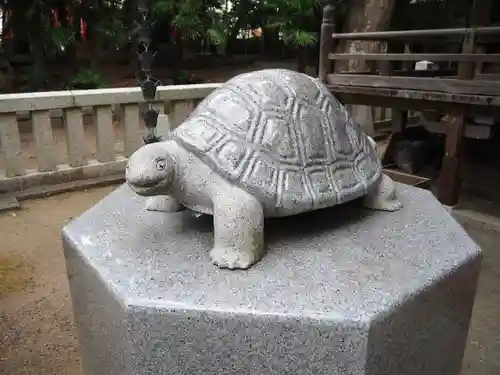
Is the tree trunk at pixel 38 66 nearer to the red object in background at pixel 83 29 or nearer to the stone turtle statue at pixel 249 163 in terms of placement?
the red object in background at pixel 83 29

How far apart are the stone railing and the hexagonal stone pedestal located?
2132mm

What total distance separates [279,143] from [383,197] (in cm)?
44

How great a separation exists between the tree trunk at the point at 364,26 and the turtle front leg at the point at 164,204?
3.82 metres

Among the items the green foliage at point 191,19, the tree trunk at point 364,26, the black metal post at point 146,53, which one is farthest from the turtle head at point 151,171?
the green foliage at point 191,19

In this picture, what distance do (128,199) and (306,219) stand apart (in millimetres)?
585

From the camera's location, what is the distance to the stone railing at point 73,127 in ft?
9.97

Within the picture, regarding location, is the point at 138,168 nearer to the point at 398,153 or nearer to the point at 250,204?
the point at 250,204

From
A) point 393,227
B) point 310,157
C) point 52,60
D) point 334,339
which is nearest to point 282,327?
point 334,339

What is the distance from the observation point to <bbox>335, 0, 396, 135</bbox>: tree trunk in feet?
15.5

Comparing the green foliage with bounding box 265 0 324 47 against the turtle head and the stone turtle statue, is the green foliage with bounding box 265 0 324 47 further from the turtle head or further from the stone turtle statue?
the turtle head

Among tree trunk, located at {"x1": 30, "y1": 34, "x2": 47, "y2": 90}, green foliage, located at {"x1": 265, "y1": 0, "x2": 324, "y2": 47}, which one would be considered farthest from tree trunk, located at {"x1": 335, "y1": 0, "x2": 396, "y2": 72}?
tree trunk, located at {"x1": 30, "y1": 34, "x2": 47, "y2": 90}

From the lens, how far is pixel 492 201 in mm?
3312

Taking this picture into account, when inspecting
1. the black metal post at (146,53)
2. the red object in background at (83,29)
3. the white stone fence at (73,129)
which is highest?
the red object in background at (83,29)

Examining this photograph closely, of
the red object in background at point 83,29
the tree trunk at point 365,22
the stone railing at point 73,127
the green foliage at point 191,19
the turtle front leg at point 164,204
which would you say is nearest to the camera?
the turtle front leg at point 164,204
